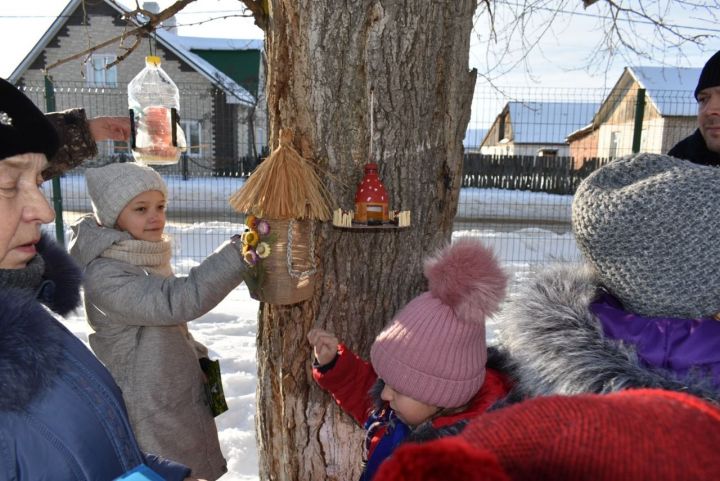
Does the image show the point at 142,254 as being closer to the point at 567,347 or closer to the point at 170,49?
the point at 567,347

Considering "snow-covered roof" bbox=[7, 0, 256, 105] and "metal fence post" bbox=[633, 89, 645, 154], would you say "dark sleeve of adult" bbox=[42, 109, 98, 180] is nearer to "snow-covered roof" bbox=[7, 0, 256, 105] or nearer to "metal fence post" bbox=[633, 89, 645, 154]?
"metal fence post" bbox=[633, 89, 645, 154]

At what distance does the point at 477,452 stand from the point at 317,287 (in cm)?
130

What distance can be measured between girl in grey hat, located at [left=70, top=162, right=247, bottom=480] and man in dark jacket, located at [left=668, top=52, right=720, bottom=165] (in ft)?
6.94

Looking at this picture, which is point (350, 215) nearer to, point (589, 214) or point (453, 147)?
point (453, 147)

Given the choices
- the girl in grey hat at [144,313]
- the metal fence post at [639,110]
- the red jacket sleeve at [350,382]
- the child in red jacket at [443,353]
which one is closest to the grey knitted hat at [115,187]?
the girl in grey hat at [144,313]

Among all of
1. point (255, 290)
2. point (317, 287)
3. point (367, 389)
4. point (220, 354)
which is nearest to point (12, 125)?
point (255, 290)

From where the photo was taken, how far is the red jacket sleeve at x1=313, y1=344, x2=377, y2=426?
1.67 metres

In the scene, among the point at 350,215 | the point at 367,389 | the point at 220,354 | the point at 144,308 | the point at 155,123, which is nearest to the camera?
the point at 350,215

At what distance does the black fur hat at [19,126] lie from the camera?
1.18m

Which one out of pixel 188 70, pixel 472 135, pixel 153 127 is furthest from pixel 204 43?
pixel 153 127

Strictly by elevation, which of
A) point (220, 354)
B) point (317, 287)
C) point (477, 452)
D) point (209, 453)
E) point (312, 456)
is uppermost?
point (477, 452)

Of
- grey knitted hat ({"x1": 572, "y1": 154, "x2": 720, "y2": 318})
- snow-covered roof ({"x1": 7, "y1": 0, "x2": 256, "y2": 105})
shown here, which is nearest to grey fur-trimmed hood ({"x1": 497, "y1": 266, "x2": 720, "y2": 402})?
grey knitted hat ({"x1": 572, "y1": 154, "x2": 720, "y2": 318})

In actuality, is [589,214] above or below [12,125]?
below

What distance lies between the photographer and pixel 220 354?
4.29m
